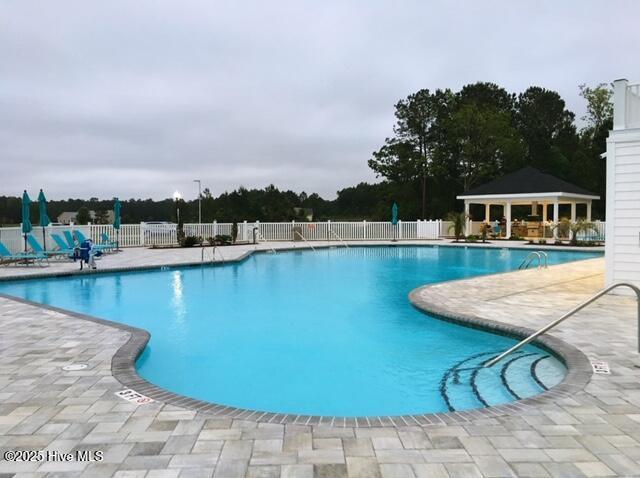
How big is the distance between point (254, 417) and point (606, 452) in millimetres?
2098

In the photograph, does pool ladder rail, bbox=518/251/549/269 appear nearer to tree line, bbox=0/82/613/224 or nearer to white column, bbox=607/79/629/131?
white column, bbox=607/79/629/131

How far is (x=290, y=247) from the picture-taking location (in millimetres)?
19734

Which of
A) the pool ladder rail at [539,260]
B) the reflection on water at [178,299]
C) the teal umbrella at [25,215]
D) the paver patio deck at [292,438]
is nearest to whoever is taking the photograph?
the paver patio deck at [292,438]

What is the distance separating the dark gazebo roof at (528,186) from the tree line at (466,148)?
753 cm

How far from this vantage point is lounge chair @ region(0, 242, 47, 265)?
504 inches

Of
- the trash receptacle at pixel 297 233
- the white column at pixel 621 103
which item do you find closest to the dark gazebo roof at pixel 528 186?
the trash receptacle at pixel 297 233

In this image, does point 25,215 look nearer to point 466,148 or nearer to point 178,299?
point 178,299

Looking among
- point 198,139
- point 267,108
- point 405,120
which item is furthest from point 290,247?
point 405,120

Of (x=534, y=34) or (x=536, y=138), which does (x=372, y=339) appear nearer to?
(x=534, y=34)

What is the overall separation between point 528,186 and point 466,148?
31.5ft

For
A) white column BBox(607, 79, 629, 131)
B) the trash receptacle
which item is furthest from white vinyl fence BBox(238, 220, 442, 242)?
white column BBox(607, 79, 629, 131)

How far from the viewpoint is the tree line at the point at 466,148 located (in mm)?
33219

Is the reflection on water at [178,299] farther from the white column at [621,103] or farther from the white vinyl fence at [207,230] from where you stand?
the white vinyl fence at [207,230]

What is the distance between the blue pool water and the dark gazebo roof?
42.7 feet
